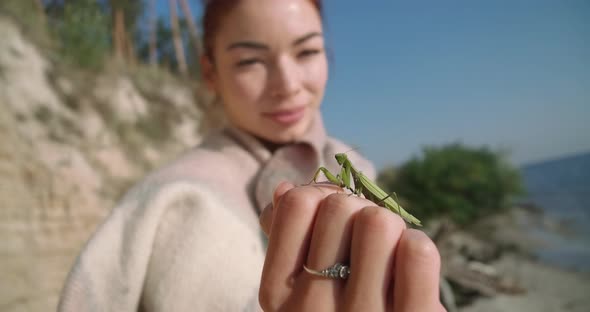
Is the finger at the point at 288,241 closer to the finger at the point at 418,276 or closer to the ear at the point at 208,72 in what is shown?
the finger at the point at 418,276

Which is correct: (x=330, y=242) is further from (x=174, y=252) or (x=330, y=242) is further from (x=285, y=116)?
(x=285, y=116)

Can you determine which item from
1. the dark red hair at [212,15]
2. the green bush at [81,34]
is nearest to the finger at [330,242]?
the dark red hair at [212,15]

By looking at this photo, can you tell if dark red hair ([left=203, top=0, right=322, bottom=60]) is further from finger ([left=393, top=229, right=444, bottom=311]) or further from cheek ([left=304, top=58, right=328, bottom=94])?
finger ([left=393, top=229, right=444, bottom=311])

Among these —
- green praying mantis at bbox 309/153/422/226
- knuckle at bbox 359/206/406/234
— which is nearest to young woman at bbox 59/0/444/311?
knuckle at bbox 359/206/406/234

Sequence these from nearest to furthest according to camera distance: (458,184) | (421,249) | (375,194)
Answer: (421,249) → (375,194) → (458,184)

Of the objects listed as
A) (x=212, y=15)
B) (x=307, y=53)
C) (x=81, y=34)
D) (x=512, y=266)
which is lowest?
(x=512, y=266)

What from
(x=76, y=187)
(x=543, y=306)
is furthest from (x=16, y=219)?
(x=543, y=306)

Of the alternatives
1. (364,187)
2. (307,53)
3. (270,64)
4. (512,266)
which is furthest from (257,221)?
(512,266)
